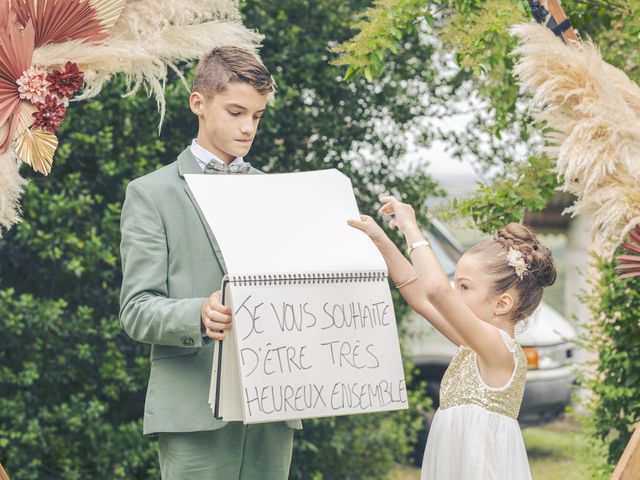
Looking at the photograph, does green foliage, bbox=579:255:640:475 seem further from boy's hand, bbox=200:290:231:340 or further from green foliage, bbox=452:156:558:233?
boy's hand, bbox=200:290:231:340

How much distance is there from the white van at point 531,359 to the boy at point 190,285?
3588 millimetres

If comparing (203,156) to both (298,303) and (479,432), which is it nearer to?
(298,303)

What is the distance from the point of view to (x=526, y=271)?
110 inches

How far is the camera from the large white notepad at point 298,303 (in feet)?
7.78

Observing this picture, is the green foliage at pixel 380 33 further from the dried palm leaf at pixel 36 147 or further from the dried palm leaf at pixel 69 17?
the dried palm leaf at pixel 36 147

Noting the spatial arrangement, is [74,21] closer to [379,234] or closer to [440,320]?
[379,234]

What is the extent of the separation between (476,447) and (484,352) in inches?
10.5

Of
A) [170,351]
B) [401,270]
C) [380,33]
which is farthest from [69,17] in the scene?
[380,33]

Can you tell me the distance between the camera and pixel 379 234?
2.69 metres

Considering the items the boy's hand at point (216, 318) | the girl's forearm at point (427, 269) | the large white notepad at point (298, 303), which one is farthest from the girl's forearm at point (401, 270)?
the boy's hand at point (216, 318)

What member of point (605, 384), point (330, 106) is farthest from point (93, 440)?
point (605, 384)

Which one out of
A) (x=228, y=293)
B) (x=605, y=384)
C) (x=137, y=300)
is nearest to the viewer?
(x=228, y=293)

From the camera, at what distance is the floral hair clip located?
278 centimetres

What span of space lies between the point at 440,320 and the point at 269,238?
77 centimetres
